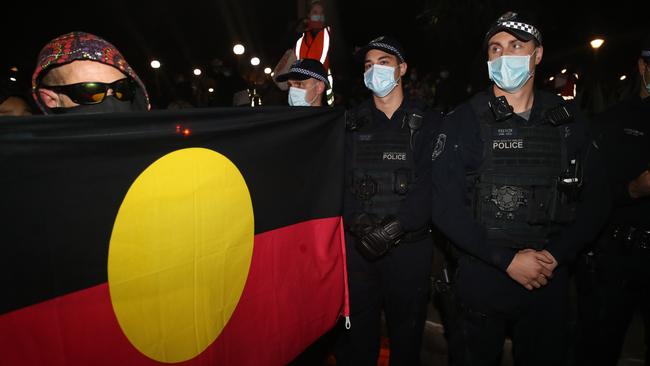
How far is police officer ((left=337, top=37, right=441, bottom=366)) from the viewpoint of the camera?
2703 millimetres

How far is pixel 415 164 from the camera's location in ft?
8.97

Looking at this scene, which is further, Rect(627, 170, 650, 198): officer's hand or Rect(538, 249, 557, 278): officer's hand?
Rect(627, 170, 650, 198): officer's hand

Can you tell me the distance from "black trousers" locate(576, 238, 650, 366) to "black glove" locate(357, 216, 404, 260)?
1520 mm

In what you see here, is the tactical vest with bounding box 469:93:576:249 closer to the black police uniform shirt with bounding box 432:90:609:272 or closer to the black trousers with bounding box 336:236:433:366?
the black police uniform shirt with bounding box 432:90:609:272

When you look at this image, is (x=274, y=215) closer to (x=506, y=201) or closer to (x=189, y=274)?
(x=189, y=274)

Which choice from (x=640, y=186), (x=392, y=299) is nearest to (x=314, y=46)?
(x=392, y=299)

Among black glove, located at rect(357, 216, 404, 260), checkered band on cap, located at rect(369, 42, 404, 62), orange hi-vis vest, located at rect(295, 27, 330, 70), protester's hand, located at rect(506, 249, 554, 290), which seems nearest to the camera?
protester's hand, located at rect(506, 249, 554, 290)

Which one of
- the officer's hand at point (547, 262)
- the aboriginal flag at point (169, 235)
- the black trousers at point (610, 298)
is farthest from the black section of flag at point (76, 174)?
the black trousers at point (610, 298)

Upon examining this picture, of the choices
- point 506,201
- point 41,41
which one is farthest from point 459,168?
point 41,41

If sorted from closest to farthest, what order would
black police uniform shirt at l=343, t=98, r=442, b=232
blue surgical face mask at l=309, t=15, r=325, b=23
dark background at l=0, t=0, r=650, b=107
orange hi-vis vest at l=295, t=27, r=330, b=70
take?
black police uniform shirt at l=343, t=98, r=442, b=232, orange hi-vis vest at l=295, t=27, r=330, b=70, blue surgical face mask at l=309, t=15, r=325, b=23, dark background at l=0, t=0, r=650, b=107

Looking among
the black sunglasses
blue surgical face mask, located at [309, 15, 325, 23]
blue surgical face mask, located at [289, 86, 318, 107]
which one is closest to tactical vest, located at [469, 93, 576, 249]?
blue surgical face mask, located at [289, 86, 318, 107]

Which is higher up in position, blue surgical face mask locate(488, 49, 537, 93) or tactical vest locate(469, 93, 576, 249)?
blue surgical face mask locate(488, 49, 537, 93)

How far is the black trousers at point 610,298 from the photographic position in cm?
258

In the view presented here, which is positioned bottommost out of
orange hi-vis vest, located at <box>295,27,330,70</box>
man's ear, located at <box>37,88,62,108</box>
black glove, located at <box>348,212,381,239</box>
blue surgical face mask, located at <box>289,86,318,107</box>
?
black glove, located at <box>348,212,381,239</box>
